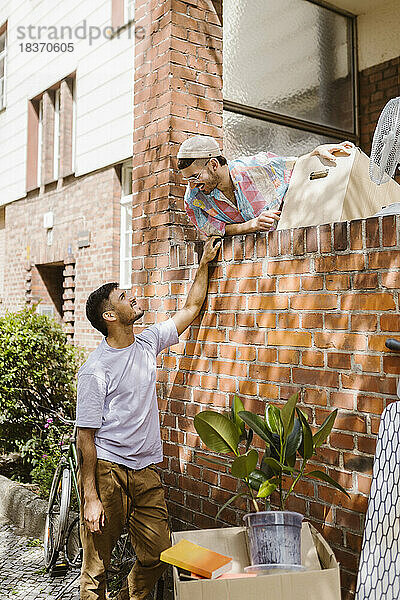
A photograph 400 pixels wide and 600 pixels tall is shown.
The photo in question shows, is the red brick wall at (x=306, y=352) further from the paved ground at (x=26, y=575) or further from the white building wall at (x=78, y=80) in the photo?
the white building wall at (x=78, y=80)

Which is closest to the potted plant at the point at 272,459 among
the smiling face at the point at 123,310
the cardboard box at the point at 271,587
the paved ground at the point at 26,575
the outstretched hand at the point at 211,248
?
the cardboard box at the point at 271,587

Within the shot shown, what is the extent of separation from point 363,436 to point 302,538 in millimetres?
478

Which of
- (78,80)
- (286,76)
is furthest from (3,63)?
→ (286,76)

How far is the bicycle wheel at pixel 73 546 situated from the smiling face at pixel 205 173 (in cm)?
262

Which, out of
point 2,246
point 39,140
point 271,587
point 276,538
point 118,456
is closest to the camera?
point 271,587

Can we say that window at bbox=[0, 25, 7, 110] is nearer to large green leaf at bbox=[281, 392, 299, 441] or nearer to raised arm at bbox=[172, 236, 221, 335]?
raised arm at bbox=[172, 236, 221, 335]

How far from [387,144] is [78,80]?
7156 mm

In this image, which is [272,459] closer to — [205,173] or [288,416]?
[288,416]

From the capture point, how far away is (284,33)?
17.1 ft

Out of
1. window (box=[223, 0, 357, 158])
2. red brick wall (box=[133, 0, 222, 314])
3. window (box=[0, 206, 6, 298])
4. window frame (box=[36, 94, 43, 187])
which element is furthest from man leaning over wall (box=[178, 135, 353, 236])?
window (box=[0, 206, 6, 298])

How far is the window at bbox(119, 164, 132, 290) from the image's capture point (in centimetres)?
802

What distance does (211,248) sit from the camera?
3549 millimetres

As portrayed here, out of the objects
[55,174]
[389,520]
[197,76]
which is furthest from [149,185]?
[55,174]

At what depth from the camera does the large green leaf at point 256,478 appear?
2.38 meters
